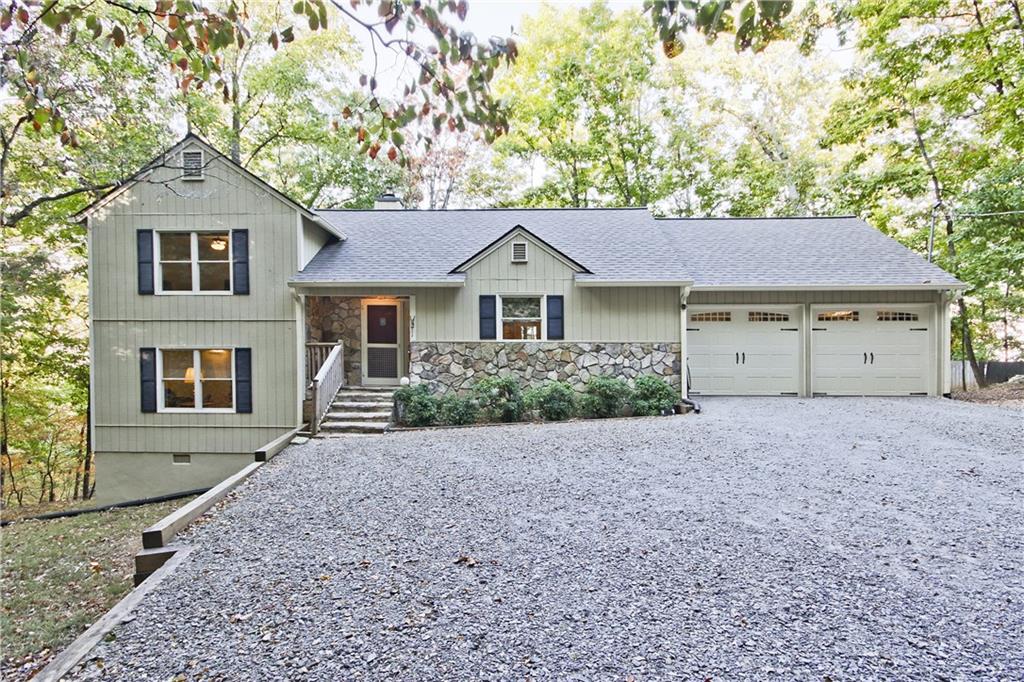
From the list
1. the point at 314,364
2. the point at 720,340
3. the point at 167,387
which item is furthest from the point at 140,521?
the point at 720,340

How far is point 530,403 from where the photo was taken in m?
9.41

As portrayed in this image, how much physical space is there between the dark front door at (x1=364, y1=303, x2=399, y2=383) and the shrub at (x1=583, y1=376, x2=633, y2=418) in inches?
167

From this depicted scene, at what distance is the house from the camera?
31.6 ft

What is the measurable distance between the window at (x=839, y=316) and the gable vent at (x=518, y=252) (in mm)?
6813

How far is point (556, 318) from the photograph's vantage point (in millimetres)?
10414

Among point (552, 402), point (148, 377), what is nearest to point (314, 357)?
point (148, 377)

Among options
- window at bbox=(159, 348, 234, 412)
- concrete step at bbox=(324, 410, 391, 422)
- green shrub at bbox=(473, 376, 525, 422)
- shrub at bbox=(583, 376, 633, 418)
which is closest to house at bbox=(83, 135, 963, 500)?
window at bbox=(159, 348, 234, 412)

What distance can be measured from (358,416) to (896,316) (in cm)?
1163

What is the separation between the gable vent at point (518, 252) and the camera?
1043 cm

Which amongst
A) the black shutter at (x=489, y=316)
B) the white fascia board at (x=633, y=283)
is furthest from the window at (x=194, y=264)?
the white fascia board at (x=633, y=283)

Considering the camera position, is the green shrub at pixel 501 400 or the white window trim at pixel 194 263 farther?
the white window trim at pixel 194 263

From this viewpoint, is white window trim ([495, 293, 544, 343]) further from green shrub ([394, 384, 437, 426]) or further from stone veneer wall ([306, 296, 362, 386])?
stone veneer wall ([306, 296, 362, 386])

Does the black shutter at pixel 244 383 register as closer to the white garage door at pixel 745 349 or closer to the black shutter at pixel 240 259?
the black shutter at pixel 240 259

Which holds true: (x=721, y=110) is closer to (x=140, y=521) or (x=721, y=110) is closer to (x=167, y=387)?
(x=167, y=387)
